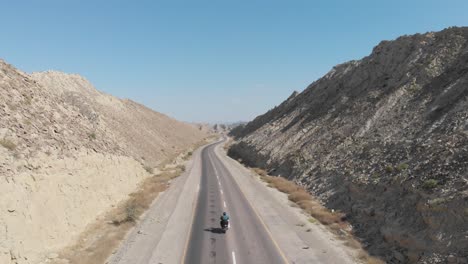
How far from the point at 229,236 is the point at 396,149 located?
1580 centimetres

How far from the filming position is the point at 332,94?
60125mm

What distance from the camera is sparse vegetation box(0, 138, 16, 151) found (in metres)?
19.6

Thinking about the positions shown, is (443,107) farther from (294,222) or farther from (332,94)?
(332,94)

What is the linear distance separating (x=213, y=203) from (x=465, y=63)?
29062mm

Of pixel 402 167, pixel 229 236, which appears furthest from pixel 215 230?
pixel 402 167

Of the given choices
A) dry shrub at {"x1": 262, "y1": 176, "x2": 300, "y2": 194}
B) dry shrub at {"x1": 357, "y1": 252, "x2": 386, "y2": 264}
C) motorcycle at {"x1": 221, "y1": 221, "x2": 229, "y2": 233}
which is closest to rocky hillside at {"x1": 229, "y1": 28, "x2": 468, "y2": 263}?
dry shrub at {"x1": 357, "y1": 252, "x2": 386, "y2": 264}

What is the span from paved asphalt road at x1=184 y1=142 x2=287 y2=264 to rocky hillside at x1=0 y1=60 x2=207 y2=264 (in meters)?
7.20

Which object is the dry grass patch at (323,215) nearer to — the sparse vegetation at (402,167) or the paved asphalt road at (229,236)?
the paved asphalt road at (229,236)

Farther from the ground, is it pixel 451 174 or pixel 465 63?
pixel 465 63

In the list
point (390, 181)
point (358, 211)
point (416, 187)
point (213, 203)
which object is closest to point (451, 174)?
point (416, 187)

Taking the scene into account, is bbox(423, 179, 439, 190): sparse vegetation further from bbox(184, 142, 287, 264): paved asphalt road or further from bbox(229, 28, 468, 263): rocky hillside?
bbox(184, 142, 287, 264): paved asphalt road

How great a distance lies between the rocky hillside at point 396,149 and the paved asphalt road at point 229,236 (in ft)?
20.0

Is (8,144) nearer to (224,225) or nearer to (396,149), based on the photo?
(224,225)

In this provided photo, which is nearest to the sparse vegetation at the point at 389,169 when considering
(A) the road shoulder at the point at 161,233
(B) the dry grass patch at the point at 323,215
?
(B) the dry grass patch at the point at 323,215
